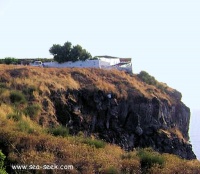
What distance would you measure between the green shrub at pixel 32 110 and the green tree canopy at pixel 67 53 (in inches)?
1047

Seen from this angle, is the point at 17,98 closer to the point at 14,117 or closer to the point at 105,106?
the point at 14,117

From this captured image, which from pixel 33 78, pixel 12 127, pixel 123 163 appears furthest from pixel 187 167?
pixel 33 78

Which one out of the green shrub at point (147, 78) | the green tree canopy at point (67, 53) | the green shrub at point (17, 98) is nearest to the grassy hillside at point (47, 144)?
the green shrub at point (17, 98)

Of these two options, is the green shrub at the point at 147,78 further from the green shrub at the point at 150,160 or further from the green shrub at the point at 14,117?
the green shrub at the point at 150,160

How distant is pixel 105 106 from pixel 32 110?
11.5 m

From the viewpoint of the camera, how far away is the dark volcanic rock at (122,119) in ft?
95.2

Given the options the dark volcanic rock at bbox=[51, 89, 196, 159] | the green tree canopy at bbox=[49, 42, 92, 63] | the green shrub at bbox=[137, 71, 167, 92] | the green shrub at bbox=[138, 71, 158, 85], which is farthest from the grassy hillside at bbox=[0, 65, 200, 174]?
the green tree canopy at bbox=[49, 42, 92, 63]

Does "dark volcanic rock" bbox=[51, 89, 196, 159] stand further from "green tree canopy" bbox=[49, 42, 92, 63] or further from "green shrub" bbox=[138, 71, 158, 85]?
"green tree canopy" bbox=[49, 42, 92, 63]

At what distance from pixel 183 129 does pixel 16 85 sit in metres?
25.7

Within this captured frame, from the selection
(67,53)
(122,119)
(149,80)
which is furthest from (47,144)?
(67,53)

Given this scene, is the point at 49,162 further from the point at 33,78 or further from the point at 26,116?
the point at 33,78

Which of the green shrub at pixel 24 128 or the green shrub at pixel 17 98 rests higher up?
the green shrub at pixel 17 98

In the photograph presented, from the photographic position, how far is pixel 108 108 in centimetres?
3350

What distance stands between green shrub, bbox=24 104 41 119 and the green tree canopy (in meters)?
26.6
